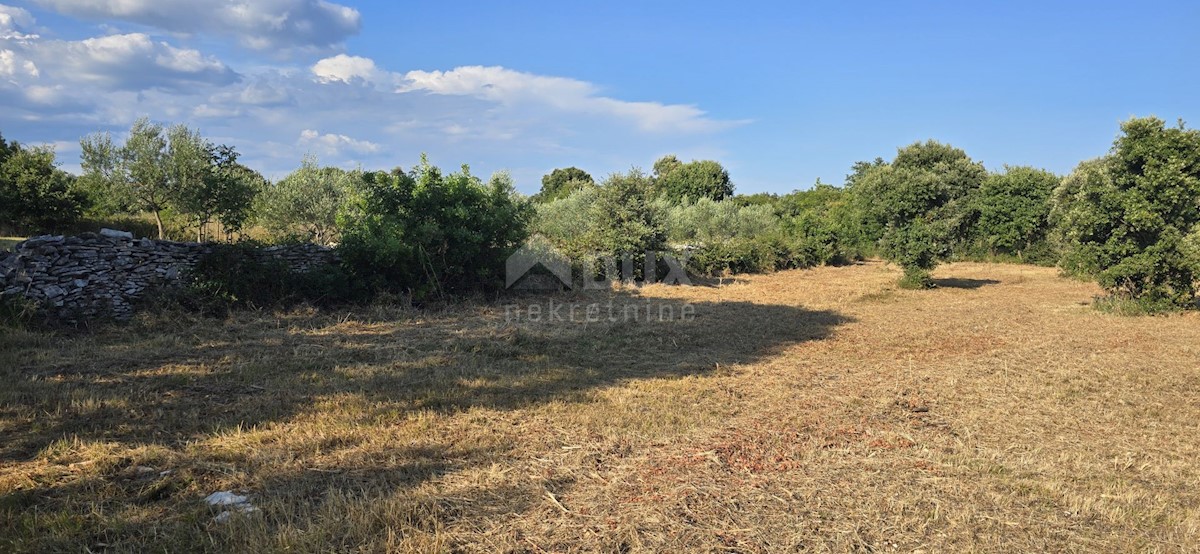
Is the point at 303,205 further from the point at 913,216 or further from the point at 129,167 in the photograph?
the point at 913,216

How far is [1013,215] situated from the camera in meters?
32.6

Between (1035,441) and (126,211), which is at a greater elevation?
(126,211)

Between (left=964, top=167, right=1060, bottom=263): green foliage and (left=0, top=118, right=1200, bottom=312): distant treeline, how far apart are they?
77mm

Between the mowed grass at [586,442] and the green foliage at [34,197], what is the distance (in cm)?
1676

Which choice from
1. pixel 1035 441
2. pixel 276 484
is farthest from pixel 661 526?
pixel 1035 441

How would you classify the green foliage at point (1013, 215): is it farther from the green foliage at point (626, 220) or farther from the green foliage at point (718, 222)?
the green foliage at point (626, 220)

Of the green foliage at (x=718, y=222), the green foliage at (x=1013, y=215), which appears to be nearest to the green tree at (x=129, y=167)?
the green foliage at (x=718, y=222)

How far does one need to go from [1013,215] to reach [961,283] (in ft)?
43.7

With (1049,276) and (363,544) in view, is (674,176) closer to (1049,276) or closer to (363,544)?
(1049,276)

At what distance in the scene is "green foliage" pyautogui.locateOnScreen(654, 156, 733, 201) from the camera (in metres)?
52.9

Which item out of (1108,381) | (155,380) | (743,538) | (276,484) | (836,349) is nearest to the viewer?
(743,538)

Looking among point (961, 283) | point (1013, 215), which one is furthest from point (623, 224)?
point (1013, 215)

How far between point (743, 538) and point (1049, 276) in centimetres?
2834

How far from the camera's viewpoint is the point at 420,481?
14.0ft
